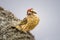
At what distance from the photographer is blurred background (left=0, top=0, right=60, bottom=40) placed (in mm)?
A: 1301

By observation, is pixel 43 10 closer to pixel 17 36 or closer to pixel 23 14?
pixel 23 14

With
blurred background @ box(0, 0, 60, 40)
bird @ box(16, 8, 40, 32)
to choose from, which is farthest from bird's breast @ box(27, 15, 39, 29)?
blurred background @ box(0, 0, 60, 40)

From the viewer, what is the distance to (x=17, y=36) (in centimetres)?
91

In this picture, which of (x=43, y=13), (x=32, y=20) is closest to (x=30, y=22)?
(x=32, y=20)

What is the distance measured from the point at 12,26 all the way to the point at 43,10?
0.46 m

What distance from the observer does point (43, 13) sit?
1.33 m

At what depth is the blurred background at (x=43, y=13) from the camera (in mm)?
1301

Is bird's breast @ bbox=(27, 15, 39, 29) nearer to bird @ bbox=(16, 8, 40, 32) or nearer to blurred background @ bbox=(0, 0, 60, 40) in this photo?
bird @ bbox=(16, 8, 40, 32)

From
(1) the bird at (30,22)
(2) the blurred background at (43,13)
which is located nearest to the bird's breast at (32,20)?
(1) the bird at (30,22)

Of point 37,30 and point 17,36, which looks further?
point 37,30

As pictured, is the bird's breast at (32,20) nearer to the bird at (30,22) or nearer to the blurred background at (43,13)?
the bird at (30,22)

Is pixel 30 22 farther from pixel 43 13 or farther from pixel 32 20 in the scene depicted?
pixel 43 13

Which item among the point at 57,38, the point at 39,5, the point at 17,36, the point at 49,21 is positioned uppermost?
the point at 39,5

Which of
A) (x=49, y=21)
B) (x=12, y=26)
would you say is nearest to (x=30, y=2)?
(x=49, y=21)
